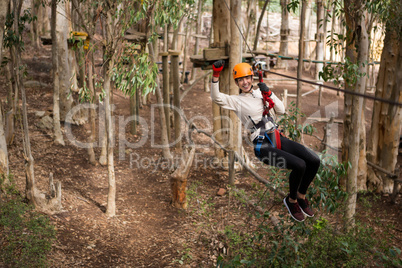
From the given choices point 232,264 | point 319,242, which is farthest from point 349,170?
point 232,264

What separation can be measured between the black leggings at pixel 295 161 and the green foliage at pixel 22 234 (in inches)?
118

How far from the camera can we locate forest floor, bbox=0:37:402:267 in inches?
224

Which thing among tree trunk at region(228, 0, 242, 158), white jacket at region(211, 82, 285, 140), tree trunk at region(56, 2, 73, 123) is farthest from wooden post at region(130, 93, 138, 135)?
white jacket at region(211, 82, 285, 140)

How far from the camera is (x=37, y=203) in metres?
6.00

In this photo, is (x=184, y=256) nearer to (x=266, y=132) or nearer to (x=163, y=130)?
(x=266, y=132)

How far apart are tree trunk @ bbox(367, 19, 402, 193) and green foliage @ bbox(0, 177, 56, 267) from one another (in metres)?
6.87

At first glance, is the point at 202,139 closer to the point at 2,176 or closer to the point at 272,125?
the point at 2,176

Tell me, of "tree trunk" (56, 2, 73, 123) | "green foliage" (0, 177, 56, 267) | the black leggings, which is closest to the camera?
the black leggings

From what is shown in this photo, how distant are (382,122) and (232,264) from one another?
20.9 ft

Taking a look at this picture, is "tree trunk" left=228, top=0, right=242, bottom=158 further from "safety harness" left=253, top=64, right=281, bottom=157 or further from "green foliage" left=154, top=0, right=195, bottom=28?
"safety harness" left=253, top=64, right=281, bottom=157

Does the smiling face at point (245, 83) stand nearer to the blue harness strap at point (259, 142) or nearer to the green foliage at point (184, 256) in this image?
the blue harness strap at point (259, 142)

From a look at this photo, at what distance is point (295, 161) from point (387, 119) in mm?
5951

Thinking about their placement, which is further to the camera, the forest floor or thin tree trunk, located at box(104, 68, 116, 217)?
thin tree trunk, located at box(104, 68, 116, 217)

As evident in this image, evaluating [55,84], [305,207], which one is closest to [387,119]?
[305,207]
